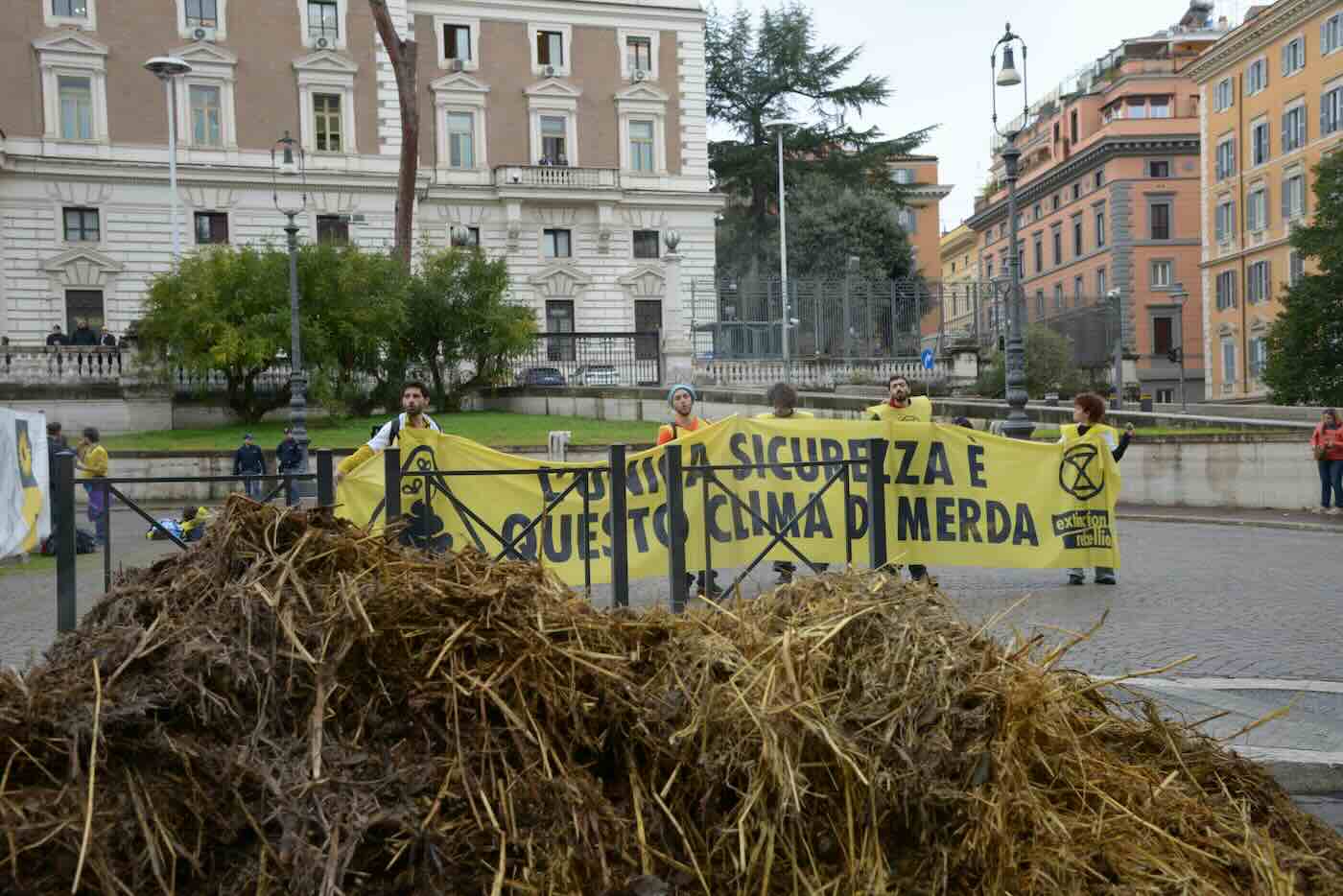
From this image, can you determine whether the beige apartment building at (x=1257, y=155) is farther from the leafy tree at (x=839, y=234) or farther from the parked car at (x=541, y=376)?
the parked car at (x=541, y=376)

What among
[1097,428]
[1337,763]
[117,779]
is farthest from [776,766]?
[1097,428]

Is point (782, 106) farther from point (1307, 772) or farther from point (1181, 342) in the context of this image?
point (1307, 772)

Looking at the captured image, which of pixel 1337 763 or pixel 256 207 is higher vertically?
pixel 256 207

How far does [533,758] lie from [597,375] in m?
34.8

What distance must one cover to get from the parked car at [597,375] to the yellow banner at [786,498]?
2724 centimetres

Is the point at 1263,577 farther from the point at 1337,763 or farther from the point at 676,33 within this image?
the point at 676,33

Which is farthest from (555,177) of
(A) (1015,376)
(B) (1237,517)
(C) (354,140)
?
(B) (1237,517)

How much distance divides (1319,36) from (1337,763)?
190ft

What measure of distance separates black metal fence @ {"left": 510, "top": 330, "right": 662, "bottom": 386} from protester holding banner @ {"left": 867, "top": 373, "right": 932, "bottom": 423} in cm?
2721

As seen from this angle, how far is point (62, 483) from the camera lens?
698 cm

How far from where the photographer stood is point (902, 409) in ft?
34.0

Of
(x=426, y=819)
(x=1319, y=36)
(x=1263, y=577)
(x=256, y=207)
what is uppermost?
(x=1319, y=36)

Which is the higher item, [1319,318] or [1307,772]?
[1319,318]

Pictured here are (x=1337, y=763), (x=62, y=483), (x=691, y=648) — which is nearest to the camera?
(x=691, y=648)
